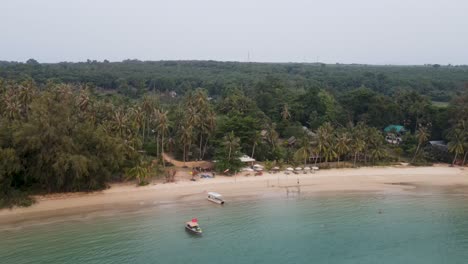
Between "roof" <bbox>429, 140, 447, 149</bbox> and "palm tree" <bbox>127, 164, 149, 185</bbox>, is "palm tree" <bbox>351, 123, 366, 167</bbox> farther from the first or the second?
"palm tree" <bbox>127, 164, 149, 185</bbox>

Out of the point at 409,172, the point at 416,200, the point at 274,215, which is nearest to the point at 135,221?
the point at 274,215

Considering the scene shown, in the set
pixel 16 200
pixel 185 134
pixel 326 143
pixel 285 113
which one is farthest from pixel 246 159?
pixel 16 200

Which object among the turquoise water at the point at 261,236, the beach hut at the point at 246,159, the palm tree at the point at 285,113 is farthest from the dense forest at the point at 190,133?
the turquoise water at the point at 261,236

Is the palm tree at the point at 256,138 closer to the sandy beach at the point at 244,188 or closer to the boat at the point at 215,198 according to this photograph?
the sandy beach at the point at 244,188

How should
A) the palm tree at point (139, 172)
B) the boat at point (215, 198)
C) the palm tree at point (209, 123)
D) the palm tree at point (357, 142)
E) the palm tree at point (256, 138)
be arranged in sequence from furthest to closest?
the palm tree at point (256, 138) < the palm tree at point (357, 142) < the palm tree at point (209, 123) < the palm tree at point (139, 172) < the boat at point (215, 198)

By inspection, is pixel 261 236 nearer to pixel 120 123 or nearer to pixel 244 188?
pixel 244 188

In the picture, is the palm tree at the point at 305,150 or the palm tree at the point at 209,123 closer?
the palm tree at the point at 209,123

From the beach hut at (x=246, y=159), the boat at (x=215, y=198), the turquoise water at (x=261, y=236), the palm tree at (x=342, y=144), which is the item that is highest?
the palm tree at (x=342, y=144)

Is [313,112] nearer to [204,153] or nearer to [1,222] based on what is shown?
[204,153]
